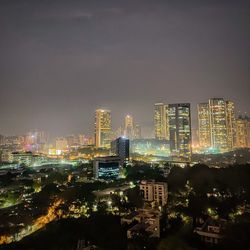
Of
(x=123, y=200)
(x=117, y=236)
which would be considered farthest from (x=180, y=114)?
(x=117, y=236)

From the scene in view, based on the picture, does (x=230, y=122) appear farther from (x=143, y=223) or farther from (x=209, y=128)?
(x=143, y=223)

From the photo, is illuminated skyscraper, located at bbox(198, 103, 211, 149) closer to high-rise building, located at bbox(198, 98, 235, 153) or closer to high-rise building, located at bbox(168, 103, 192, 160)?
high-rise building, located at bbox(198, 98, 235, 153)

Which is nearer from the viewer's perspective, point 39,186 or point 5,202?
point 5,202

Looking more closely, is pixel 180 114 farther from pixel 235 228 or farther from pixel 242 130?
pixel 235 228

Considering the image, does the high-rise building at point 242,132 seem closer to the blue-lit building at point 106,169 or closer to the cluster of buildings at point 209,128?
the cluster of buildings at point 209,128

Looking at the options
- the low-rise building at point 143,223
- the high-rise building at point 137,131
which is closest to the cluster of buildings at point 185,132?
the high-rise building at point 137,131

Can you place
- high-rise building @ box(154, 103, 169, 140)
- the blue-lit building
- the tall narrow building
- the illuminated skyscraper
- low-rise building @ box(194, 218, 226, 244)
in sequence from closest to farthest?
low-rise building @ box(194, 218, 226, 244), the blue-lit building, the tall narrow building, the illuminated skyscraper, high-rise building @ box(154, 103, 169, 140)

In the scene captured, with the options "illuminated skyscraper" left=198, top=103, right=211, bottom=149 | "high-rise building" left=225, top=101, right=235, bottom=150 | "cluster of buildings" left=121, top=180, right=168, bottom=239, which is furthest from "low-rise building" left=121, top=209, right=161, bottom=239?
"illuminated skyscraper" left=198, top=103, right=211, bottom=149
